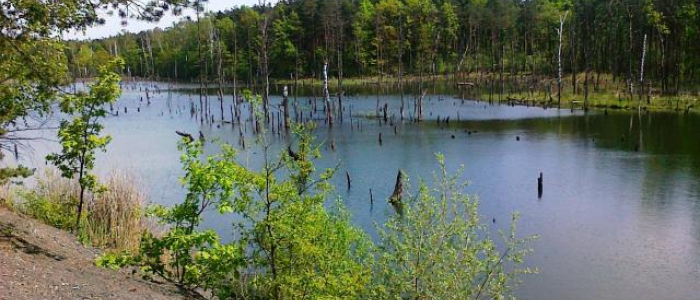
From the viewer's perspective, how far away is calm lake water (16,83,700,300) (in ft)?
56.7

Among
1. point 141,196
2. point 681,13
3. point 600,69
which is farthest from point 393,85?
point 141,196

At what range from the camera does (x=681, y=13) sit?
210 ft

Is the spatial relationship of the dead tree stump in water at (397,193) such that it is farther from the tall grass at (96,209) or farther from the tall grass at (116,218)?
the tall grass at (116,218)

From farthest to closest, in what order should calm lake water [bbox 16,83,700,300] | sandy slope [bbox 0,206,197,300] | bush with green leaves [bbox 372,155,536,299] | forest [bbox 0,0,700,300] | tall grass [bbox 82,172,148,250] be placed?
calm lake water [bbox 16,83,700,300]
tall grass [bbox 82,172,148,250]
bush with green leaves [bbox 372,155,536,299]
forest [bbox 0,0,700,300]
sandy slope [bbox 0,206,197,300]

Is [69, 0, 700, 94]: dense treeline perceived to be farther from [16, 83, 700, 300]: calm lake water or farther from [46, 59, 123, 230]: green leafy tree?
[46, 59, 123, 230]: green leafy tree

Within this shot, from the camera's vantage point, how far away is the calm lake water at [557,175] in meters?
17.3

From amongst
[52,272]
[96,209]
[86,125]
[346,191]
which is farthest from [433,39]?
[52,272]

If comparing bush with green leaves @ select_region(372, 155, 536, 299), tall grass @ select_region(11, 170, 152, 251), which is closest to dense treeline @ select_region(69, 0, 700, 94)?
tall grass @ select_region(11, 170, 152, 251)

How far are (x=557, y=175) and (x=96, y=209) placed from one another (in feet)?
74.8

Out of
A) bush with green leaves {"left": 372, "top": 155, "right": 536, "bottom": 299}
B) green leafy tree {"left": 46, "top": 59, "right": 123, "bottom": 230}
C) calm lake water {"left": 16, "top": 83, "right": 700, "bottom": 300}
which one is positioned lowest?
calm lake water {"left": 16, "top": 83, "right": 700, "bottom": 300}

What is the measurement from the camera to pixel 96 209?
13.7 meters

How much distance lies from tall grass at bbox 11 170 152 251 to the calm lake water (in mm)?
3383

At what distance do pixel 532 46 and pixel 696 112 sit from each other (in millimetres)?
48211

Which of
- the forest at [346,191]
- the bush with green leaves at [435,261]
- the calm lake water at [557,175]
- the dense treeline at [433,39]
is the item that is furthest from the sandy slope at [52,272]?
the dense treeline at [433,39]
